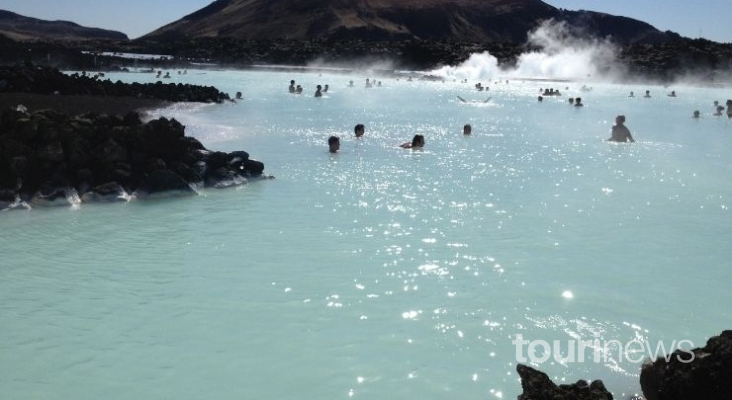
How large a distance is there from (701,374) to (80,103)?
24.5 m

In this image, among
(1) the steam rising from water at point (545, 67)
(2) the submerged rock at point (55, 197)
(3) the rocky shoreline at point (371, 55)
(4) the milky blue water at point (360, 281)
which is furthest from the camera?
(1) the steam rising from water at point (545, 67)

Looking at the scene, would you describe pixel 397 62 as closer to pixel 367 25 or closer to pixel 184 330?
pixel 367 25

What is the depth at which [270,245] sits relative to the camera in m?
9.55

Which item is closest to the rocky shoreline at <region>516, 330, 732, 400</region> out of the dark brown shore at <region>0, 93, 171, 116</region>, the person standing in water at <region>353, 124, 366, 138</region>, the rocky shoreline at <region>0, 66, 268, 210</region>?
the rocky shoreline at <region>0, 66, 268, 210</region>

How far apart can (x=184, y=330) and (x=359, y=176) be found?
9029 mm

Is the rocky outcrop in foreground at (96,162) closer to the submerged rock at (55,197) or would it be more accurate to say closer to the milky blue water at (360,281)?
the submerged rock at (55,197)

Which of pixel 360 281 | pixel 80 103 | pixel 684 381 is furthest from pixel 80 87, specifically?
pixel 684 381

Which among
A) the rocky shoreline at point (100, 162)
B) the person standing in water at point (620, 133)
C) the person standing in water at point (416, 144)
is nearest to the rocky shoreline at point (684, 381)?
the rocky shoreline at point (100, 162)

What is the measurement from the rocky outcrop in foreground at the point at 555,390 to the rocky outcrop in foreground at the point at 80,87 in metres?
27.4

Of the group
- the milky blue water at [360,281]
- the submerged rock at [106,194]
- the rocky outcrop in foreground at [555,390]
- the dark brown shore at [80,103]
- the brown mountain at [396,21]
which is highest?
the brown mountain at [396,21]

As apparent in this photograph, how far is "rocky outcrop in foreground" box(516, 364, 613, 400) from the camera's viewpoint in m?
4.24

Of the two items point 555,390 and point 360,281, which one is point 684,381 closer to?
point 555,390

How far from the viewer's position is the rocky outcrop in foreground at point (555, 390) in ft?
13.9

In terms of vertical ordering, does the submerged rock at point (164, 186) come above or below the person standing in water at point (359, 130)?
below
